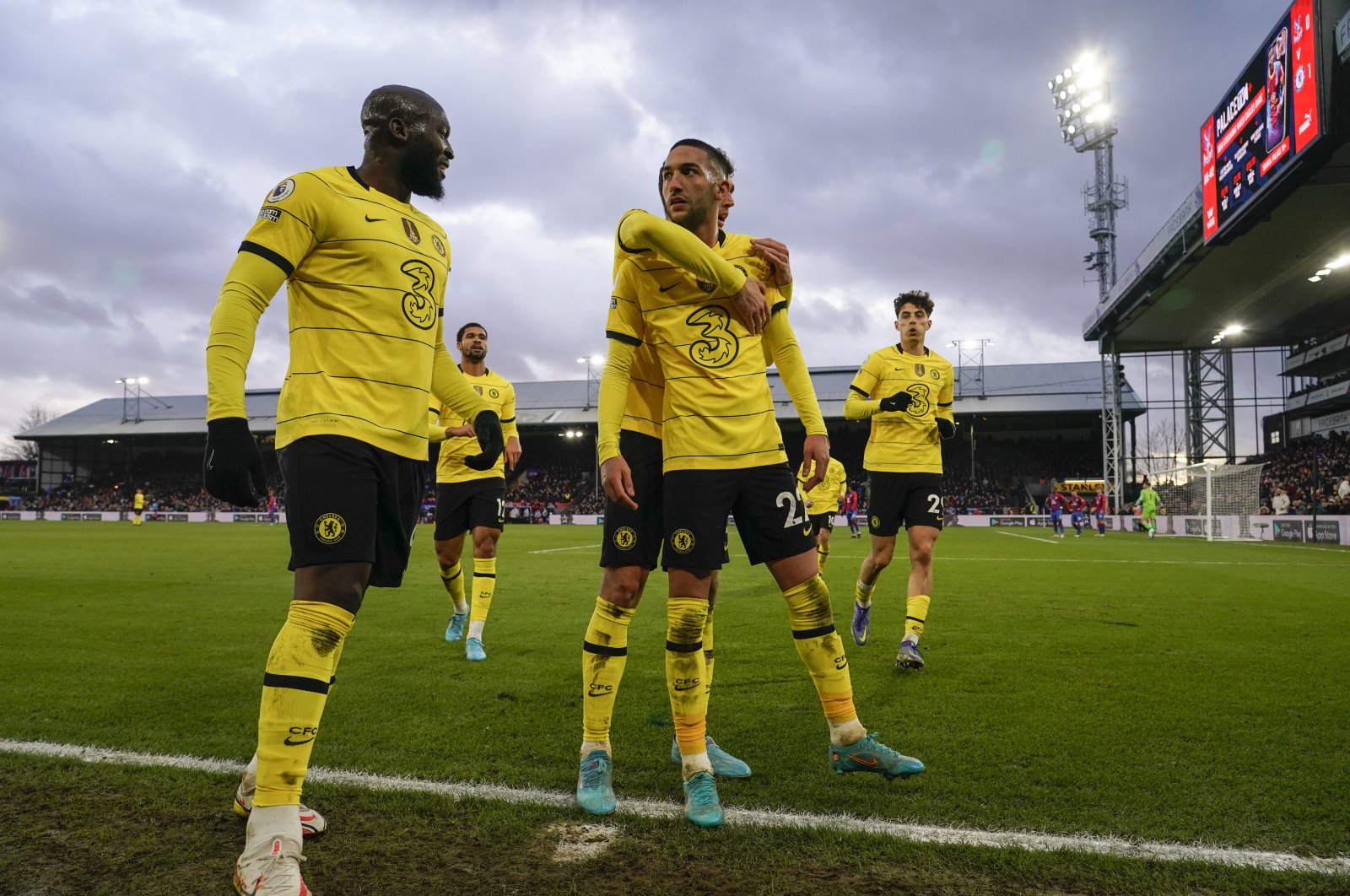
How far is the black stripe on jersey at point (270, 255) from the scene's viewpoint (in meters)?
2.30

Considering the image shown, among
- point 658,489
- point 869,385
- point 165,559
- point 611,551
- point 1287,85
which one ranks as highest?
point 1287,85

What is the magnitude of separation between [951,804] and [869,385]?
3838 mm

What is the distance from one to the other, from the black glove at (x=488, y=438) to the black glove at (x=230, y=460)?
0.70 metres

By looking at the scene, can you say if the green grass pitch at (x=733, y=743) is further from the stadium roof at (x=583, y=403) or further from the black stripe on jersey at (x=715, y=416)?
the stadium roof at (x=583, y=403)

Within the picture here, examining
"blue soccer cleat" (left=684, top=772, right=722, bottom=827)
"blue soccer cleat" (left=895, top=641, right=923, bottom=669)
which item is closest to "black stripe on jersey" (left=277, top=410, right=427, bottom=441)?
"blue soccer cleat" (left=684, top=772, right=722, bottom=827)

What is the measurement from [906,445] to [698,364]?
324 cm

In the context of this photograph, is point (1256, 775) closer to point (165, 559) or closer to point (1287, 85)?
point (165, 559)

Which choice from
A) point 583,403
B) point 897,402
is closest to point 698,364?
point 897,402

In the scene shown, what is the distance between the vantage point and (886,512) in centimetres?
577

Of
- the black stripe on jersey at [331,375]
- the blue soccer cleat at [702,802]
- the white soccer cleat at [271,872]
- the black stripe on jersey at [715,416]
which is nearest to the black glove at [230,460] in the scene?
the black stripe on jersey at [331,375]

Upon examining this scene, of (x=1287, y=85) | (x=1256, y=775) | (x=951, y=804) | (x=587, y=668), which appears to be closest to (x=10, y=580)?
(x=587, y=668)

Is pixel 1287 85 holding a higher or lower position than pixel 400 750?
higher

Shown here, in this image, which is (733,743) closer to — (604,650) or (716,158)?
(604,650)

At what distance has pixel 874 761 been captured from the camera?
9.30 feet
